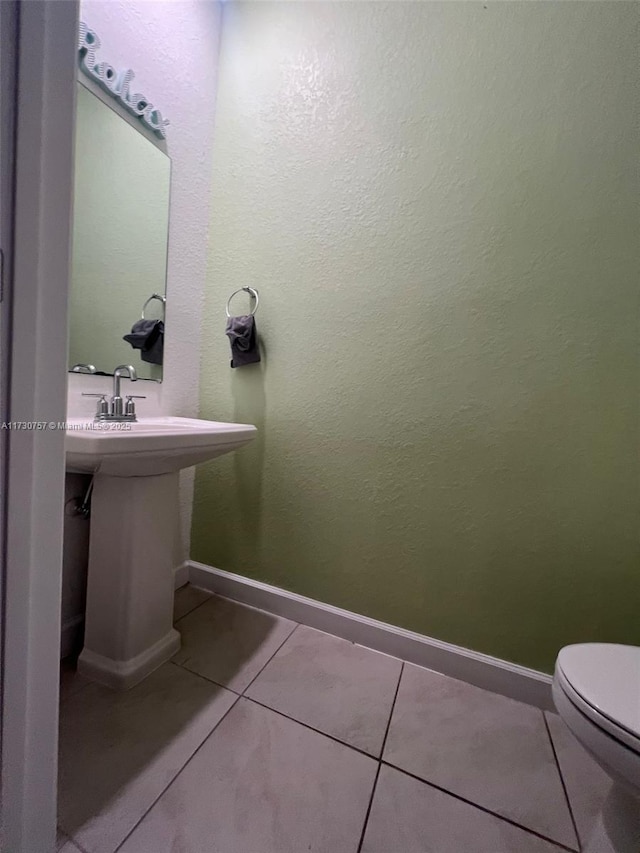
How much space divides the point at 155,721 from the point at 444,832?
73 cm

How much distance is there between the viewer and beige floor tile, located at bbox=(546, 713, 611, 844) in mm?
686

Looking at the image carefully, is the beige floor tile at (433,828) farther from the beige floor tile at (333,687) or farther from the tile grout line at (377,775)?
the beige floor tile at (333,687)

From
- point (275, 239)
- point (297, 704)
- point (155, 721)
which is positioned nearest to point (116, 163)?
point (275, 239)

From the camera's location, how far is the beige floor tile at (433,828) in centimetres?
63

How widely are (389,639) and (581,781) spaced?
54cm

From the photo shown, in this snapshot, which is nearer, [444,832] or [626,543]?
[444,832]

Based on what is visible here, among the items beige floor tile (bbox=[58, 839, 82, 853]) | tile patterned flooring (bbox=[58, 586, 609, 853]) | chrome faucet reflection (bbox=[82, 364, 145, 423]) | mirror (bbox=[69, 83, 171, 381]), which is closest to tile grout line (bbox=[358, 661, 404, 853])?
tile patterned flooring (bbox=[58, 586, 609, 853])

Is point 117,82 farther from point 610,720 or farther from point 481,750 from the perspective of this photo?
point 481,750

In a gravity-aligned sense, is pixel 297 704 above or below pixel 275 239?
below

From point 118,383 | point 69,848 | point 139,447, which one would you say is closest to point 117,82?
point 118,383

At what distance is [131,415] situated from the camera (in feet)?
3.44

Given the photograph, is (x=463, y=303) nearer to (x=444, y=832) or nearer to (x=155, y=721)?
(x=444, y=832)

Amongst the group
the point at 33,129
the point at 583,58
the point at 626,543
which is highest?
the point at 583,58

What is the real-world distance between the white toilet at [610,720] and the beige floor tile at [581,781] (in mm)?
100
